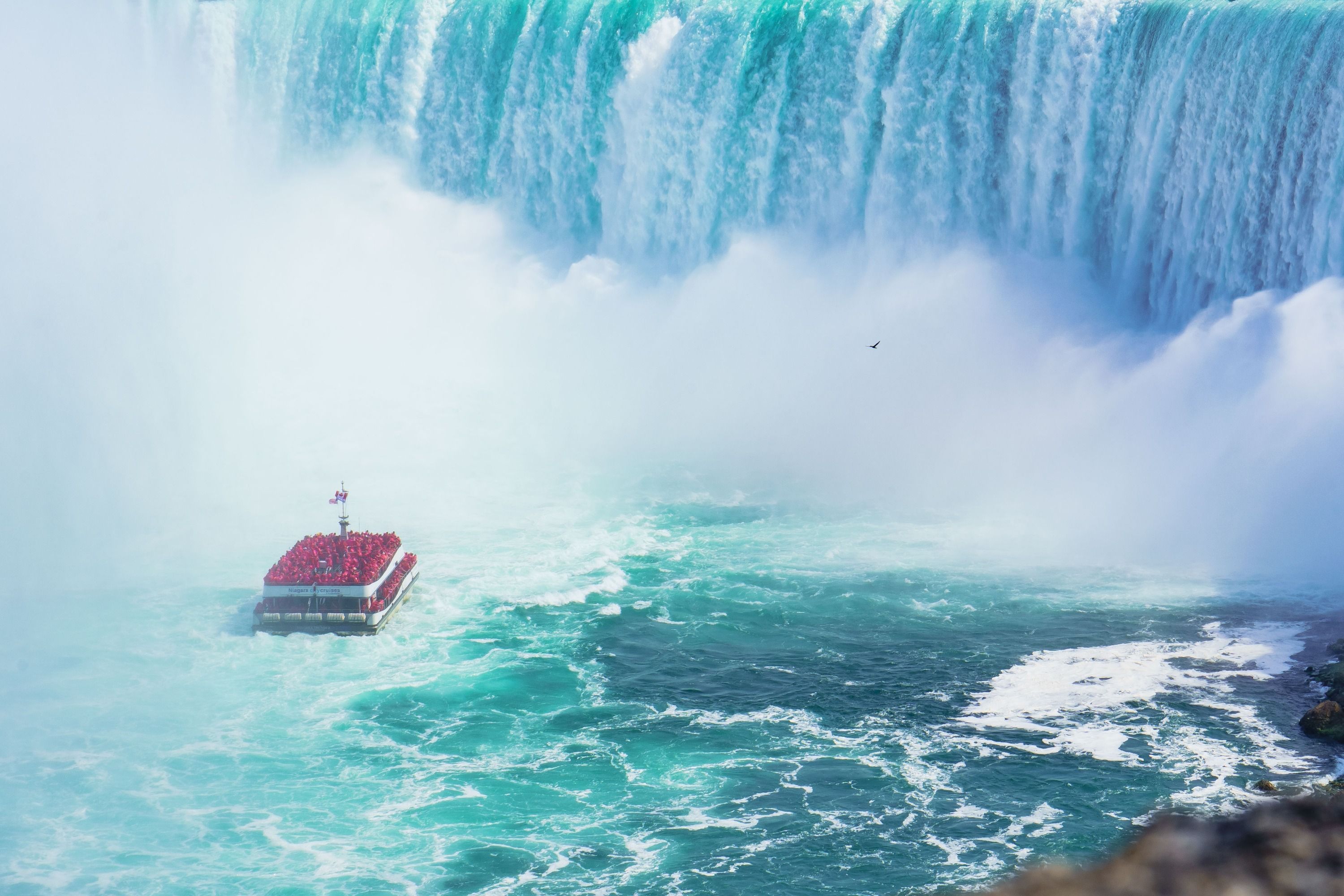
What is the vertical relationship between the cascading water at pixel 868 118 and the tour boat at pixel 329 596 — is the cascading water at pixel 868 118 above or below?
above

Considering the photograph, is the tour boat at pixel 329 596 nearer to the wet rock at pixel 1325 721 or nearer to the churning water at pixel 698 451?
the churning water at pixel 698 451

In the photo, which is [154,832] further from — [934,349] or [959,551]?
[934,349]

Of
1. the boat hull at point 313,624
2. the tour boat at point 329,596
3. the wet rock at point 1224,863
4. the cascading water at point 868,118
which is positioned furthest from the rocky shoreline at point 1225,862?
the cascading water at point 868,118

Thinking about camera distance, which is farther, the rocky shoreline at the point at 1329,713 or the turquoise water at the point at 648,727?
the rocky shoreline at the point at 1329,713

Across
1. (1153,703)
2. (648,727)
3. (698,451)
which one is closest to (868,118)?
(698,451)

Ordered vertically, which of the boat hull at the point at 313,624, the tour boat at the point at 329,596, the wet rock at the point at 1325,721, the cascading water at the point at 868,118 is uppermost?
the cascading water at the point at 868,118

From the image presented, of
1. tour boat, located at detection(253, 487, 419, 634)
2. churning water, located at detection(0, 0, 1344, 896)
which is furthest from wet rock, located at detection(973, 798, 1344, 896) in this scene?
tour boat, located at detection(253, 487, 419, 634)

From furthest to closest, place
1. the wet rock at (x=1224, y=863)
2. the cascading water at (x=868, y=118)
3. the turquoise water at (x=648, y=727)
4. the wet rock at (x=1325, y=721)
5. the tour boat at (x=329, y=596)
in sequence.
Answer: the cascading water at (x=868, y=118) < the tour boat at (x=329, y=596) < the wet rock at (x=1325, y=721) < the turquoise water at (x=648, y=727) < the wet rock at (x=1224, y=863)
